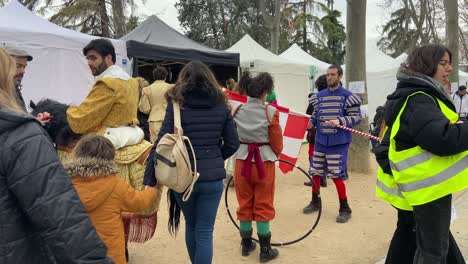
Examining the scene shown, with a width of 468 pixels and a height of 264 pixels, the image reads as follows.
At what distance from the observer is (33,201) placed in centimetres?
146

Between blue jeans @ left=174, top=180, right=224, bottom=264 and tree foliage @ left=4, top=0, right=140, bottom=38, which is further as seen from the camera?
tree foliage @ left=4, top=0, right=140, bottom=38

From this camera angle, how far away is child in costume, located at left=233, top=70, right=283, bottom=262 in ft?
13.8

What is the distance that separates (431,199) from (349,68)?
22.4 ft

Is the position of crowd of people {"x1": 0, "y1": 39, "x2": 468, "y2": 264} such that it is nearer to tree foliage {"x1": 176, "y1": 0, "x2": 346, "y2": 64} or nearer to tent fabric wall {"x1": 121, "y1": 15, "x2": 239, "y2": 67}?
tent fabric wall {"x1": 121, "y1": 15, "x2": 239, "y2": 67}

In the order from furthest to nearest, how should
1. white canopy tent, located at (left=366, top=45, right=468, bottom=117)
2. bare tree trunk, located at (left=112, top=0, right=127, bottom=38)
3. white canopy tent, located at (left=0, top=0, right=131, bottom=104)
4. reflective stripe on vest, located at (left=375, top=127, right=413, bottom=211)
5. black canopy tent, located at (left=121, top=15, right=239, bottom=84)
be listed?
bare tree trunk, located at (left=112, top=0, right=127, bottom=38) → white canopy tent, located at (left=366, top=45, right=468, bottom=117) → black canopy tent, located at (left=121, top=15, right=239, bottom=84) → white canopy tent, located at (left=0, top=0, right=131, bottom=104) → reflective stripe on vest, located at (left=375, top=127, right=413, bottom=211)

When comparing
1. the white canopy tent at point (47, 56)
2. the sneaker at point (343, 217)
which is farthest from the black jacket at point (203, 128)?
the white canopy tent at point (47, 56)

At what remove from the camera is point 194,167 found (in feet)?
10.3

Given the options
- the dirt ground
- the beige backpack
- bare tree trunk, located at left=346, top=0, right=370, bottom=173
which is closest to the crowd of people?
the beige backpack

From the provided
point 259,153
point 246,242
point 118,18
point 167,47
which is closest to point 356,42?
point 167,47

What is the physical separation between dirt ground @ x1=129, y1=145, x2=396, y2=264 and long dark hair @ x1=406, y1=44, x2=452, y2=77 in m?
2.10

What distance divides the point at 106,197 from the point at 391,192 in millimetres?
1900

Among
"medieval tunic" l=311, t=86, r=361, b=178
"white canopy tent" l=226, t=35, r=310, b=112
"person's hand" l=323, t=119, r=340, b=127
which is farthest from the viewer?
"white canopy tent" l=226, t=35, r=310, b=112

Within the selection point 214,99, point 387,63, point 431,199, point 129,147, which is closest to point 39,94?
point 129,147

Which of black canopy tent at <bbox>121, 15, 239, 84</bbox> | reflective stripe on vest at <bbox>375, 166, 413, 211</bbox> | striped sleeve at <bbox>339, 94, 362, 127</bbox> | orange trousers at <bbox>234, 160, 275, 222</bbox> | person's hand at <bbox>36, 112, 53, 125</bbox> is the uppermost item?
black canopy tent at <bbox>121, 15, 239, 84</bbox>
